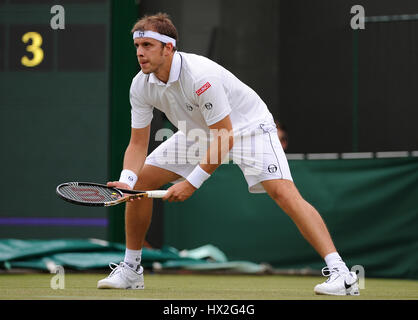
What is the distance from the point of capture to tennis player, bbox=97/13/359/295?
193 inches

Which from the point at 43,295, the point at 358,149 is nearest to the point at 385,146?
the point at 358,149

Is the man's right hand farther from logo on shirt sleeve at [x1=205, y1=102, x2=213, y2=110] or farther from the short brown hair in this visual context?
the short brown hair

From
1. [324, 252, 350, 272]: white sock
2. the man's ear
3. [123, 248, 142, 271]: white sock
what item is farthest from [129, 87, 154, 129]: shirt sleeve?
[324, 252, 350, 272]: white sock

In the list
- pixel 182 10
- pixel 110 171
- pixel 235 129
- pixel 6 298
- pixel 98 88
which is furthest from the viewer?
pixel 98 88

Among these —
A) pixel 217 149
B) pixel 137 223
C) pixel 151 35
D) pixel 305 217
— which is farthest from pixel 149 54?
pixel 305 217

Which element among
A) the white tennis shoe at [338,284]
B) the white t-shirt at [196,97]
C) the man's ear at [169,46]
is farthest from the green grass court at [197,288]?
the man's ear at [169,46]

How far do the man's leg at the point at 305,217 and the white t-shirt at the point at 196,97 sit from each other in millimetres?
413

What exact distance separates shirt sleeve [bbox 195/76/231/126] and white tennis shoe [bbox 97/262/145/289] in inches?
40.7

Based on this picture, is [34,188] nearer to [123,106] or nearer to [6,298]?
[123,106]

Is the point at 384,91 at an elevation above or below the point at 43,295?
above

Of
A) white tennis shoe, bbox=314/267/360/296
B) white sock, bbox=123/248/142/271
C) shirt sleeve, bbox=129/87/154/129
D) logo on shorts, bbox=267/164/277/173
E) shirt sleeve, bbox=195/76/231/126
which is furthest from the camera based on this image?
white sock, bbox=123/248/142/271

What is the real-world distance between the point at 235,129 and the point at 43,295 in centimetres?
137

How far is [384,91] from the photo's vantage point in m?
8.84

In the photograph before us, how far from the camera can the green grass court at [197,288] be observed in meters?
4.84
